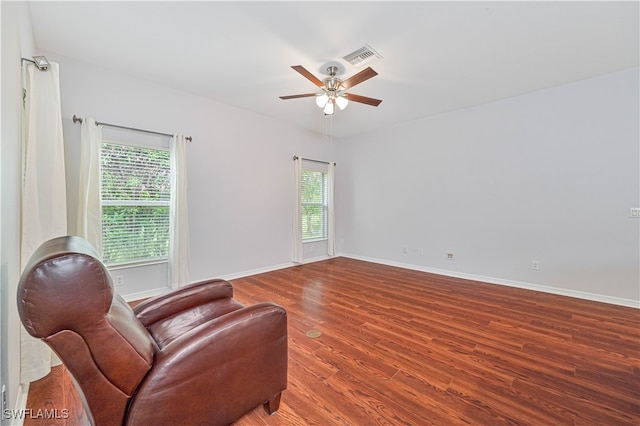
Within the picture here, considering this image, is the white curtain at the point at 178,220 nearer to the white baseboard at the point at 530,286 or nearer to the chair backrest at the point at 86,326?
the chair backrest at the point at 86,326

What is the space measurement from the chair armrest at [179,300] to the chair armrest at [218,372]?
646 millimetres

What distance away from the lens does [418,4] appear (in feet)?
6.69

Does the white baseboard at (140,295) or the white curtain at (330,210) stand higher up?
the white curtain at (330,210)

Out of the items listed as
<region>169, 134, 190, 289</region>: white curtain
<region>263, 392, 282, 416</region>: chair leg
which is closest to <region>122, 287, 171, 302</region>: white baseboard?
<region>169, 134, 190, 289</region>: white curtain

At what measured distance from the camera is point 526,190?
12.2ft

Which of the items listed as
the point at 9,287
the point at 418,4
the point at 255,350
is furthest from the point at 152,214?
the point at 418,4

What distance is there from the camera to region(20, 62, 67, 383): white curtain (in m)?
1.72

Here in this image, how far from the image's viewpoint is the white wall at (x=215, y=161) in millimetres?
2947

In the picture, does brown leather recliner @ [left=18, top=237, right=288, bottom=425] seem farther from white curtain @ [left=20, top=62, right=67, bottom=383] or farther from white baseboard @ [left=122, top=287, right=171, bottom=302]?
white baseboard @ [left=122, top=287, right=171, bottom=302]

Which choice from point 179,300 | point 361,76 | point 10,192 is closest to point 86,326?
point 179,300

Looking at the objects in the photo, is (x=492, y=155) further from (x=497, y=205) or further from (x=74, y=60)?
(x=74, y=60)

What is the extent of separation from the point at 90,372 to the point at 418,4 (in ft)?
9.52

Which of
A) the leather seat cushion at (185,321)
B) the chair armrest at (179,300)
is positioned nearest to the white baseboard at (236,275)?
the chair armrest at (179,300)
